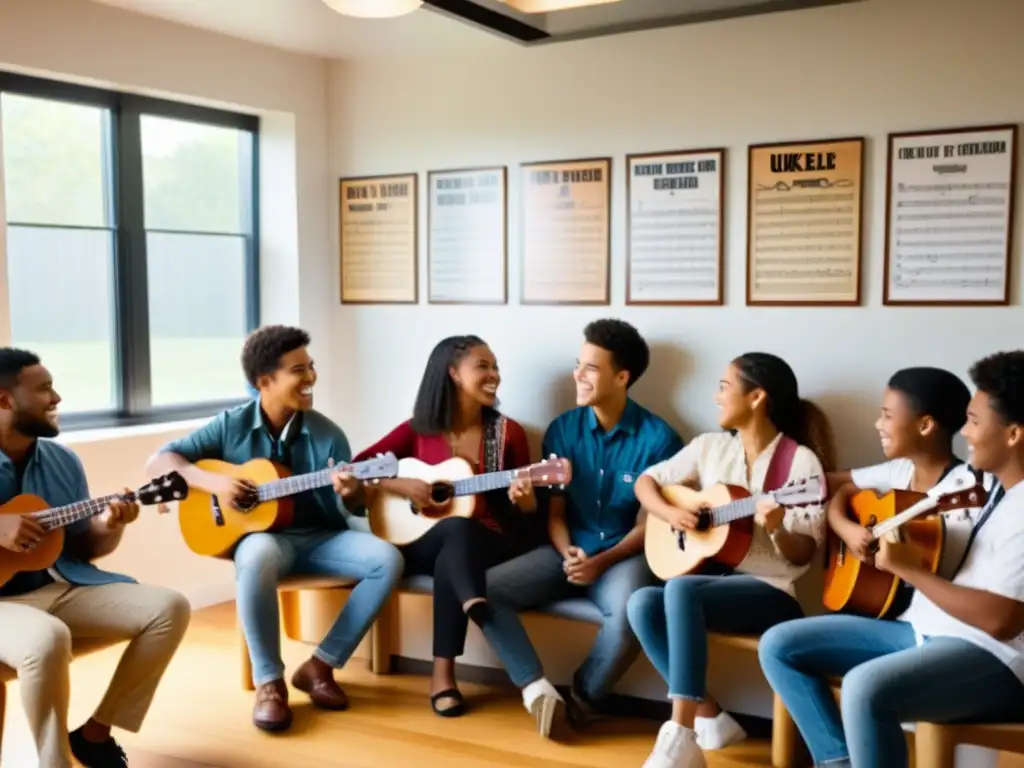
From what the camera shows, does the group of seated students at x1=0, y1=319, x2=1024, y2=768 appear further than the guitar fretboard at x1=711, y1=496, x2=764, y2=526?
No

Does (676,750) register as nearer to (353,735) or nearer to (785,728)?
(785,728)

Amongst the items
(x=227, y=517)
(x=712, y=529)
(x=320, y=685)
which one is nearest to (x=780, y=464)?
(x=712, y=529)

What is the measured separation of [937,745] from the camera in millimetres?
2225

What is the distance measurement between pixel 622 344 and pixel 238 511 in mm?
1322

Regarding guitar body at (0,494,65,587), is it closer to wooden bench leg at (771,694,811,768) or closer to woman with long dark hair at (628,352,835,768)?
woman with long dark hair at (628,352,835,768)

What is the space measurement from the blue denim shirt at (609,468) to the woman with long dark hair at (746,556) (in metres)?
0.12

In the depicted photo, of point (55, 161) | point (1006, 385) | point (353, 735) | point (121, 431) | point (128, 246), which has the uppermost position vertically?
point (55, 161)

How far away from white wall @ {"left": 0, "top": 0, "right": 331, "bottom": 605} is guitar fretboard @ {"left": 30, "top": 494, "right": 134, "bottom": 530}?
3.31ft

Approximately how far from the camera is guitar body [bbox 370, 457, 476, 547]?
3.26 metres

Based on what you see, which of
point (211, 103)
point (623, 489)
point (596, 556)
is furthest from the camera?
point (211, 103)

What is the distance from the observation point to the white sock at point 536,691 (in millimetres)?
2979

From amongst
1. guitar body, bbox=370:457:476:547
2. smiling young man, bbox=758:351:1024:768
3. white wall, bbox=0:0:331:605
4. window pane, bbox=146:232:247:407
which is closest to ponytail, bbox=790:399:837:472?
smiling young man, bbox=758:351:1024:768

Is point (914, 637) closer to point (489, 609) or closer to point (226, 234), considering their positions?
point (489, 609)

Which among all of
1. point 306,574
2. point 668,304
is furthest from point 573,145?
point 306,574
